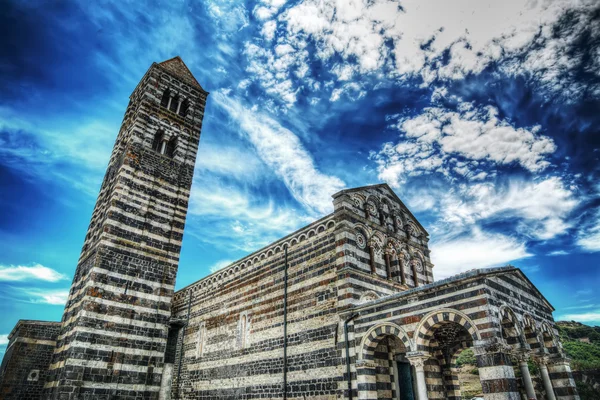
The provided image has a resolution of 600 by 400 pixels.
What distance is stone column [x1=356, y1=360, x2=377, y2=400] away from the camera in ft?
39.5

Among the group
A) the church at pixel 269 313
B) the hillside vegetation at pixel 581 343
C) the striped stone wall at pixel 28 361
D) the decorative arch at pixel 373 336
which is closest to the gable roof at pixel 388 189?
the church at pixel 269 313

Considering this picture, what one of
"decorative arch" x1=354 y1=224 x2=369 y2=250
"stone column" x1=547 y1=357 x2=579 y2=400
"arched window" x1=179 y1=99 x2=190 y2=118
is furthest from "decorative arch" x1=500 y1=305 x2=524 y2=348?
"arched window" x1=179 y1=99 x2=190 y2=118

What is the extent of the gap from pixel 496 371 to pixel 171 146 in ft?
60.9

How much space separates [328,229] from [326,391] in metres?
6.58

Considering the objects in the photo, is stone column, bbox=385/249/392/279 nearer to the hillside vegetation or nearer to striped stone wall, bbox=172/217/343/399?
striped stone wall, bbox=172/217/343/399

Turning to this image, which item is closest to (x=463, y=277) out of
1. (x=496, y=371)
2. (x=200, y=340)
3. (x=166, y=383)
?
(x=496, y=371)

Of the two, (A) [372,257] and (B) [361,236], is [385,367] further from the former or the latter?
(B) [361,236]

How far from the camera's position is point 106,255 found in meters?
15.4

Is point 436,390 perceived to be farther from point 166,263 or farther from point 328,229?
point 166,263

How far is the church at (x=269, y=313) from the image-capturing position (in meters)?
11.5

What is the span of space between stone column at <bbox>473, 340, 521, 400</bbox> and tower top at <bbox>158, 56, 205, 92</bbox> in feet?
69.8

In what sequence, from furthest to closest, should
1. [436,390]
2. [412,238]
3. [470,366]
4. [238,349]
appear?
[470,366], [412,238], [238,349], [436,390]

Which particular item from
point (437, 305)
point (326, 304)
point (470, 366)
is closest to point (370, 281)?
point (326, 304)

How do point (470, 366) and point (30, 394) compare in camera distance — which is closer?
point (30, 394)
